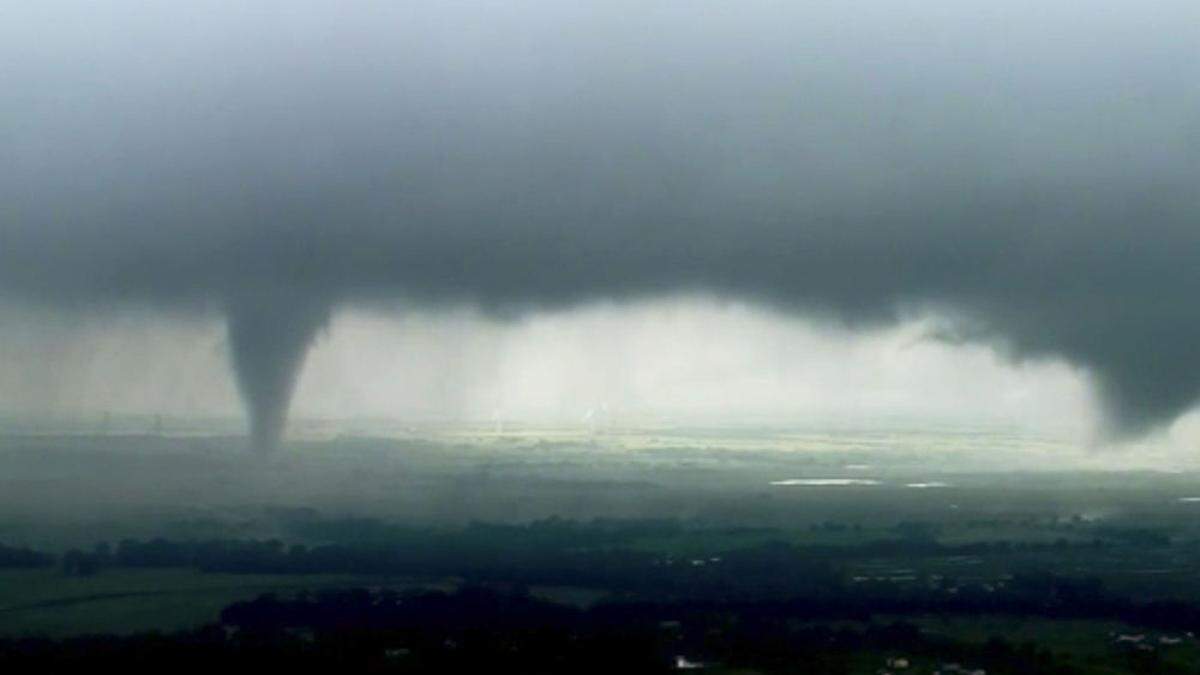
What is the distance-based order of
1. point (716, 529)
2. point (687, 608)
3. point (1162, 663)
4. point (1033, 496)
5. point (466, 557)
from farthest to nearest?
point (1033, 496) < point (716, 529) < point (466, 557) < point (687, 608) < point (1162, 663)

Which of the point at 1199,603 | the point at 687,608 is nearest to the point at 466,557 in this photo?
the point at 687,608

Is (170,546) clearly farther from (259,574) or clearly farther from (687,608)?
(687,608)

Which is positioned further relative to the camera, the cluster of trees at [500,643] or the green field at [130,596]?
the green field at [130,596]

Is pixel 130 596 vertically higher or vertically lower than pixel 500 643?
higher

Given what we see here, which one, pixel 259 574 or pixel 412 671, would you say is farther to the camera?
pixel 259 574

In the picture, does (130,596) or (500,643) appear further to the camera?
(130,596)

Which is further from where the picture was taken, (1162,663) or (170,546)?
(170,546)

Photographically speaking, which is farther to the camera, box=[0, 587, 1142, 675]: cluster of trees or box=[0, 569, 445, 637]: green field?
box=[0, 569, 445, 637]: green field

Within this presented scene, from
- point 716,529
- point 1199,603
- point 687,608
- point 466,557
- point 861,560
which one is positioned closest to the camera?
point 687,608

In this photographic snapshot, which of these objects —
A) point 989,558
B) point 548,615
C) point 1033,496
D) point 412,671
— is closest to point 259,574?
point 548,615
